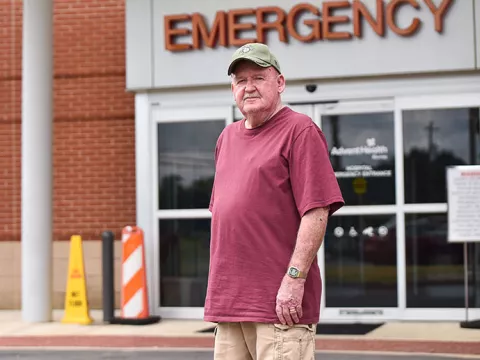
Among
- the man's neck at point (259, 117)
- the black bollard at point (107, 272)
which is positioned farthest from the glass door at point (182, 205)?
the man's neck at point (259, 117)

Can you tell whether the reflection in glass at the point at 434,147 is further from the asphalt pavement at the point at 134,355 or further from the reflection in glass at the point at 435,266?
the asphalt pavement at the point at 134,355

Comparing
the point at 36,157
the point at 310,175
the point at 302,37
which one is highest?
the point at 302,37

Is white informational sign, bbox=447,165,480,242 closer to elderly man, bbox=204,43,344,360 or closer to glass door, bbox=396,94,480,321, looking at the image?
glass door, bbox=396,94,480,321

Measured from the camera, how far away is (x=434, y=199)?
10898mm

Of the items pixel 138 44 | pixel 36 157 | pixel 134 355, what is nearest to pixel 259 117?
pixel 134 355

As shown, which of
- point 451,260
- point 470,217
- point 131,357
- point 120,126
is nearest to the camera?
point 131,357

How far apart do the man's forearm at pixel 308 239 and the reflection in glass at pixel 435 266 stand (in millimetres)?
7498

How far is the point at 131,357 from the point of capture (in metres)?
8.87

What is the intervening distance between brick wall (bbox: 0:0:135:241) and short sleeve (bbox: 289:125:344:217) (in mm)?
9024

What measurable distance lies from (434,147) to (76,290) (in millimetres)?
4543

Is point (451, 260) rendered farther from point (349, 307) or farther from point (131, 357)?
point (131, 357)

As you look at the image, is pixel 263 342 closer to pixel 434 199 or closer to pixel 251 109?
pixel 251 109

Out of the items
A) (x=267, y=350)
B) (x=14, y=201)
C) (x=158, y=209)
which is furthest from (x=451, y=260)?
(x=267, y=350)

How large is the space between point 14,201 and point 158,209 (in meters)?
2.50
